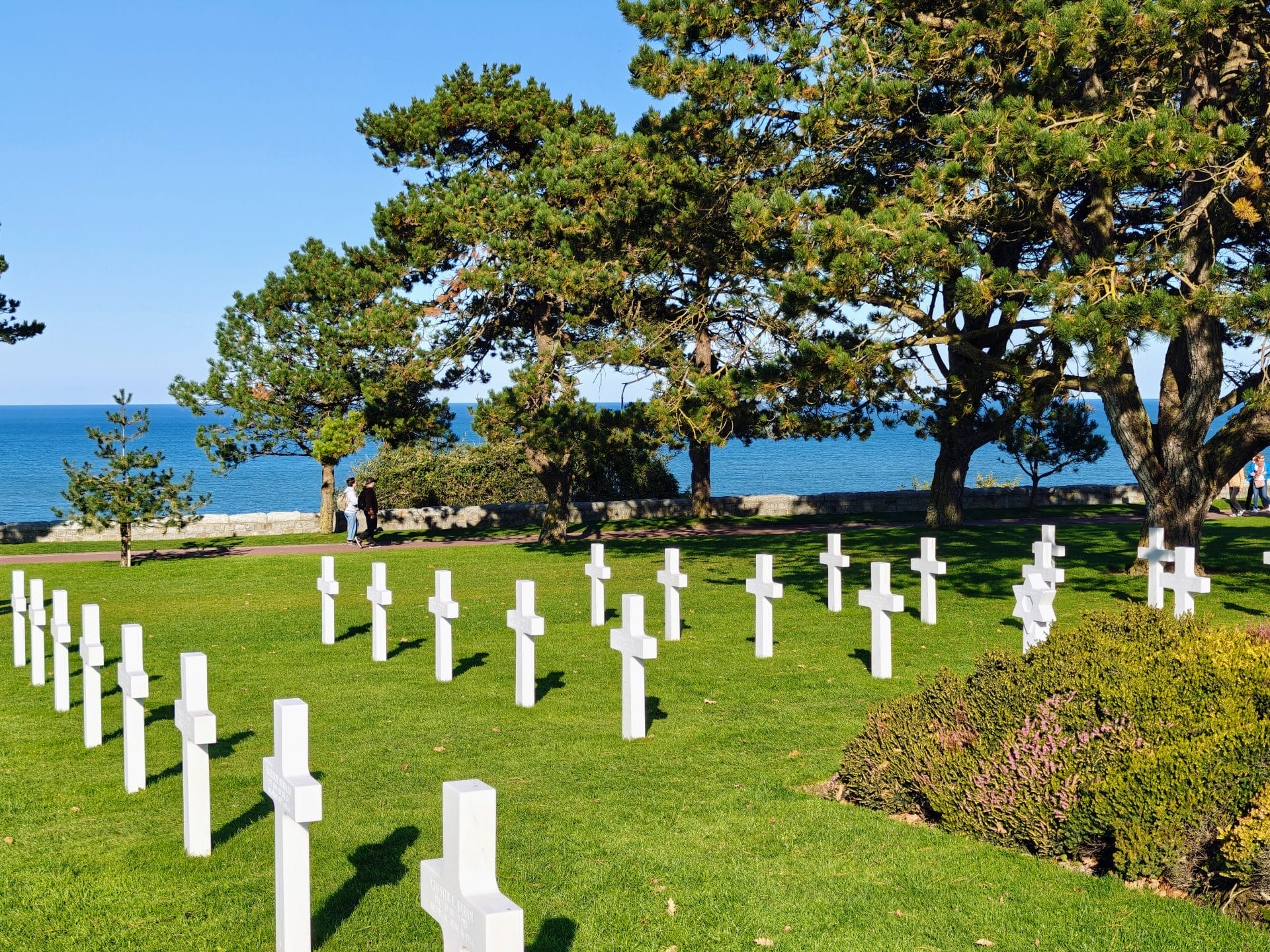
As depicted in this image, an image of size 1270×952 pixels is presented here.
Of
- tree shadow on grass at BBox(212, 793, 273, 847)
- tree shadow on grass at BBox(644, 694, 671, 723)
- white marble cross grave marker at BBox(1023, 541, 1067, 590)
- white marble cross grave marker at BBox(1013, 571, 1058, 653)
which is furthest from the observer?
white marble cross grave marker at BBox(1023, 541, 1067, 590)

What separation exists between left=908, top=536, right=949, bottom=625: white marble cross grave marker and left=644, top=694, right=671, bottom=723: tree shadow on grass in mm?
4470

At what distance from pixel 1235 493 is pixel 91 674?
93.9ft

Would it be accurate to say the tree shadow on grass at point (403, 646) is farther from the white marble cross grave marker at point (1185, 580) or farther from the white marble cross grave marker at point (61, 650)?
the white marble cross grave marker at point (1185, 580)

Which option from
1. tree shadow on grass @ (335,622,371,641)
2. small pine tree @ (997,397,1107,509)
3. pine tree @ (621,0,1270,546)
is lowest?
tree shadow on grass @ (335,622,371,641)

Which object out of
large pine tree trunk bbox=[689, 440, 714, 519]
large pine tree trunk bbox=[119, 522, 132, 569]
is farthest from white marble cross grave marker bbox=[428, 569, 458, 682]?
large pine tree trunk bbox=[689, 440, 714, 519]

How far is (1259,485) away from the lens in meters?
29.0

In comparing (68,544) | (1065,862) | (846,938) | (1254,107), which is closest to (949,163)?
(1254,107)

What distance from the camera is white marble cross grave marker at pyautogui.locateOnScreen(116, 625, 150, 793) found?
723 cm

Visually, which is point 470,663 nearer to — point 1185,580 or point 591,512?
point 1185,580

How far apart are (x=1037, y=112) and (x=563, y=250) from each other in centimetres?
876

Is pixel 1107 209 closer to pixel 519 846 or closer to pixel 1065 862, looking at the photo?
pixel 1065 862

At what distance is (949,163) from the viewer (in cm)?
1359

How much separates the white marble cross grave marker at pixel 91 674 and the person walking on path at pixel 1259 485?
1057 inches

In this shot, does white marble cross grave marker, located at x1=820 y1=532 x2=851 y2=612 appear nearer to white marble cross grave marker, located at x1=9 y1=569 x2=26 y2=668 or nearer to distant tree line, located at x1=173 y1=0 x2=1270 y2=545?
distant tree line, located at x1=173 y1=0 x2=1270 y2=545
